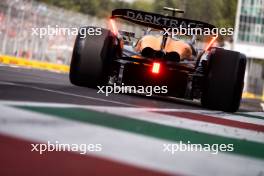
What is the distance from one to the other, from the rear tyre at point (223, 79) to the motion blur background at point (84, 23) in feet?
1.69

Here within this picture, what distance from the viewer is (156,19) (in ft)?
25.7

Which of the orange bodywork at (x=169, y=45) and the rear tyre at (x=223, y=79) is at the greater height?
the orange bodywork at (x=169, y=45)

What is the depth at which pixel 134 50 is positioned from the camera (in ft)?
28.1

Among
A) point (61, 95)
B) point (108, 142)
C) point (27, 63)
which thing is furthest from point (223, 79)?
point (27, 63)

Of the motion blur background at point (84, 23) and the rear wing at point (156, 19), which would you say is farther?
the motion blur background at point (84, 23)

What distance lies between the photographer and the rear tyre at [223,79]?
7.54 meters

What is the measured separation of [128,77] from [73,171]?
6.03 metres

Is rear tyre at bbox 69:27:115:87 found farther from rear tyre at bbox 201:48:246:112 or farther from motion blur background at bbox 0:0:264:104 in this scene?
motion blur background at bbox 0:0:264:104

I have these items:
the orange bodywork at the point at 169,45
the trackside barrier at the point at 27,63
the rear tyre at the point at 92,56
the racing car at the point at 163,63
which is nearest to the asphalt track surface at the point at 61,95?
the rear tyre at the point at 92,56

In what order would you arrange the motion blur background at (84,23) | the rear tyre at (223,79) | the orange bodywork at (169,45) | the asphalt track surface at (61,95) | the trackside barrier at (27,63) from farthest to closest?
1. the motion blur background at (84,23)
2. the trackside barrier at (27,63)
3. the orange bodywork at (169,45)
4. the rear tyre at (223,79)
5. the asphalt track surface at (61,95)

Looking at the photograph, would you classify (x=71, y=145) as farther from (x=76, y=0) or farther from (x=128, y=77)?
(x=76, y=0)

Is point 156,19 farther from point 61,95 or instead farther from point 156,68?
point 61,95

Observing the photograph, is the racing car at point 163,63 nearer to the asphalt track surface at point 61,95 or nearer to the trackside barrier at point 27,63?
the asphalt track surface at point 61,95

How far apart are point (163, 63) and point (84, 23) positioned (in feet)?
81.8
